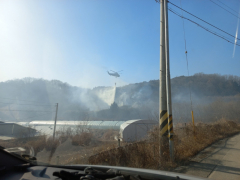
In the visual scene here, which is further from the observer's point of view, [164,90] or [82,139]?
[82,139]

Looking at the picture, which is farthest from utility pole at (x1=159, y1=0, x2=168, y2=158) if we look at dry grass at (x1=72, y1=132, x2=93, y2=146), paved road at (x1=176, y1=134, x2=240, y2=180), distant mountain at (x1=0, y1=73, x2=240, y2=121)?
distant mountain at (x1=0, y1=73, x2=240, y2=121)

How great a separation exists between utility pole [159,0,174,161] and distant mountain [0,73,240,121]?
116ft

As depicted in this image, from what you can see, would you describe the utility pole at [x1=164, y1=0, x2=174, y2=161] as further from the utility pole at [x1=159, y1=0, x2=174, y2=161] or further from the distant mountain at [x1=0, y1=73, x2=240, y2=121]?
the distant mountain at [x1=0, y1=73, x2=240, y2=121]

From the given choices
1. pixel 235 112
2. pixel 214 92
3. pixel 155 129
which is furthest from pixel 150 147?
pixel 214 92

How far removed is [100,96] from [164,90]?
6294 centimetres

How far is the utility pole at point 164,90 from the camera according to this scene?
21.1 feet

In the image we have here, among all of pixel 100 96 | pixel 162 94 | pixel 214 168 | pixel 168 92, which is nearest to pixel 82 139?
pixel 162 94

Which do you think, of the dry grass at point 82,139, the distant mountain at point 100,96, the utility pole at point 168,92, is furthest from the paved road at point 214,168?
the distant mountain at point 100,96

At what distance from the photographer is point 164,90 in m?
6.94

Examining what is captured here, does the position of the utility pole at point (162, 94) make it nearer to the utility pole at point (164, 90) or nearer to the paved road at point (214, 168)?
the utility pole at point (164, 90)

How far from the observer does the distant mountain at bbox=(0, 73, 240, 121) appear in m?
44.9

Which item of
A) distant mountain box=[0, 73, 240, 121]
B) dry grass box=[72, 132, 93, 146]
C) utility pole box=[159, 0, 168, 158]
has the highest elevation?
distant mountain box=[0, 73, 240, 121]

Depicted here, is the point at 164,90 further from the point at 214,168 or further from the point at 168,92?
the point at 214,168

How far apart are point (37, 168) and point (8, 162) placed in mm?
392
